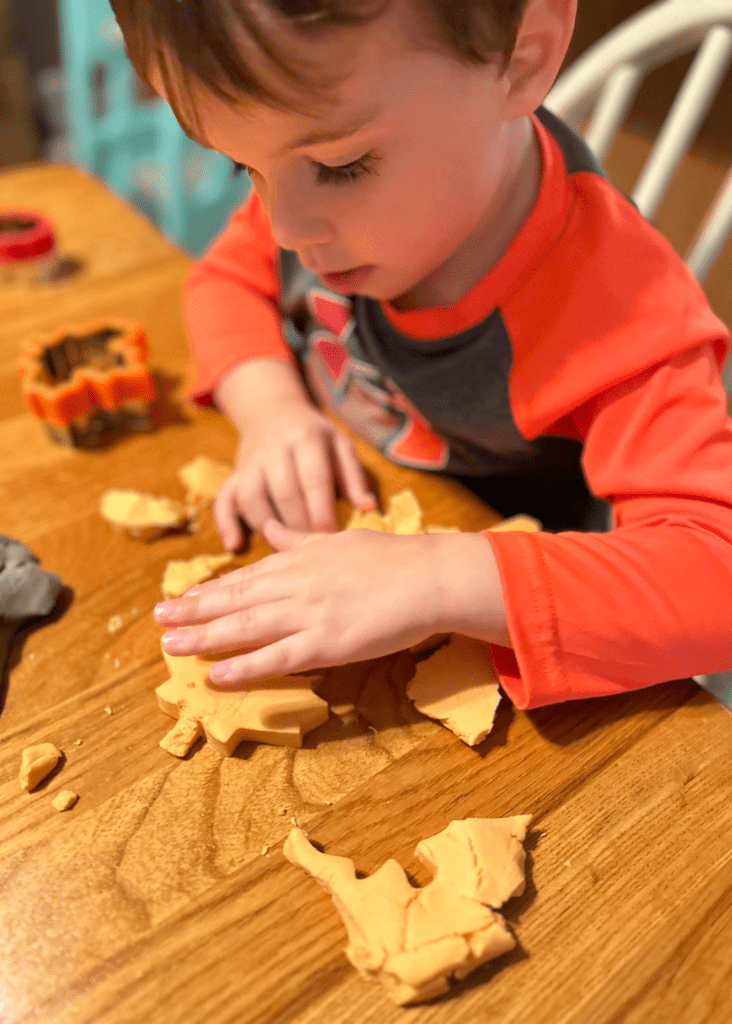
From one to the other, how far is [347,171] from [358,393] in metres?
0.32

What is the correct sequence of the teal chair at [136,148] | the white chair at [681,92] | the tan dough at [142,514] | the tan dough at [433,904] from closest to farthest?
the tan dough at [433,904] < the tan dough at [142,514] < the white chair at [681,92] < the teal chair at [136,148]

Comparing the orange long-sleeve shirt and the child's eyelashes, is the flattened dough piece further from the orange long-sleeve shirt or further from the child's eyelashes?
→ the child's eyelashes

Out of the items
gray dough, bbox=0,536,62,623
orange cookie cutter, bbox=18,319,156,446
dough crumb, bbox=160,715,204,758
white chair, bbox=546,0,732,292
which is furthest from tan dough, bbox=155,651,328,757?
white chair, bbox=546,0,732,292

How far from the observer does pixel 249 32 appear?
37cm

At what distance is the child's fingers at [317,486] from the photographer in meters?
0.60

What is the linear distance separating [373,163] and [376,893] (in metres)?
0.40

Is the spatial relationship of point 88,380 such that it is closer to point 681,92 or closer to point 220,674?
point 220,674

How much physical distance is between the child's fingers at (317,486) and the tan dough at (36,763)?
243 mm

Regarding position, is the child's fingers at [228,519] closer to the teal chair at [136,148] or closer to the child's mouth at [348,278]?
the child's mouth at [348,278]

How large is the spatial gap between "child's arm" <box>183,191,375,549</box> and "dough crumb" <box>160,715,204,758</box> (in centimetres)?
16

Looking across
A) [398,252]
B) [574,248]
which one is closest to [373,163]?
[398,252]

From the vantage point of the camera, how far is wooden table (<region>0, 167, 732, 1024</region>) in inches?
14.4

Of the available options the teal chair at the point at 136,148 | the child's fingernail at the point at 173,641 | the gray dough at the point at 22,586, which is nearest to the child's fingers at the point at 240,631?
the child's fingernail at the point at 173,641

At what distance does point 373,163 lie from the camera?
1.47ft
